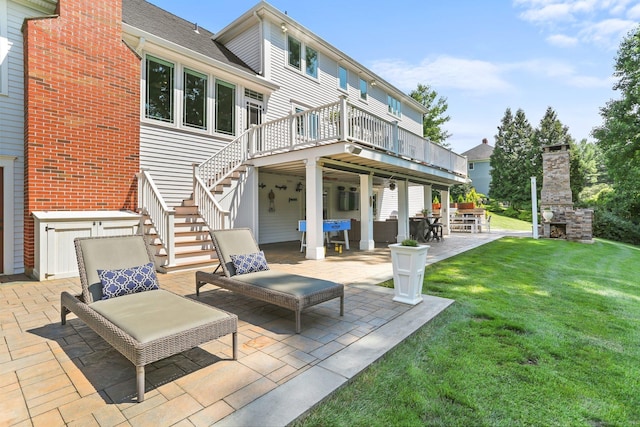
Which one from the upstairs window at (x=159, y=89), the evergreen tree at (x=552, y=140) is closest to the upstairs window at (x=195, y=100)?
the upstairs window at (x=159, y=89)

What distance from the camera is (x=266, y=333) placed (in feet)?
10.7

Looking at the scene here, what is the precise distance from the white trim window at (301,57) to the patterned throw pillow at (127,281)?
10.1m

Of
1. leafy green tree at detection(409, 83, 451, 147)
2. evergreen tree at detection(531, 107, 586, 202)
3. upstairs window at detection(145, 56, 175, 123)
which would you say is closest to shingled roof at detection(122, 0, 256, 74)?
upstairs window at detection(145, 56, 175, 123)

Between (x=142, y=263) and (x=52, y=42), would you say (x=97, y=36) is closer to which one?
(x=52, y=42)

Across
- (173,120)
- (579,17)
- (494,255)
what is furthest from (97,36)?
(579,17)

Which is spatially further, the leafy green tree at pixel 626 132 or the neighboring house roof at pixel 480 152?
the neighboring house roof at pixel 480 152

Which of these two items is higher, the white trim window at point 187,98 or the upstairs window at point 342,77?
the upstairs window at point 342,77

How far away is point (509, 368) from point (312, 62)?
12589 millimetres

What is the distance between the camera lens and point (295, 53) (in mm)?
11727

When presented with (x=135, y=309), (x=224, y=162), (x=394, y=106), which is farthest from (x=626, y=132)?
(x=135, y=309)

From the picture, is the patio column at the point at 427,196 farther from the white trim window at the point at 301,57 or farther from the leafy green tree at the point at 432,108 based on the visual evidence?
the leafy green tree at the point at 432,108

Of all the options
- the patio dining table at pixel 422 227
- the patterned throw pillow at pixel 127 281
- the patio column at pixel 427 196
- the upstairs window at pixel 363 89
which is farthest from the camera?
the upstairs window at pixel 363 89

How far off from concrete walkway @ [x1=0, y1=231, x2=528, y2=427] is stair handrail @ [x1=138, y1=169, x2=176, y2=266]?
2.14 metres

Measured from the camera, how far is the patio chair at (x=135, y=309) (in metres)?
2.19
